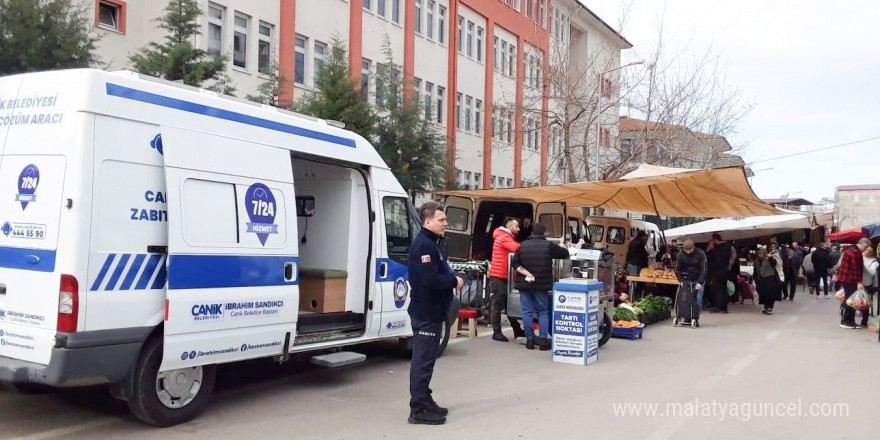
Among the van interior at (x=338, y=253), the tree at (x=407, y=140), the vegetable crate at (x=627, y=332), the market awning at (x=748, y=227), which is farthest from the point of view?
the market awning at (x=748, y=227)

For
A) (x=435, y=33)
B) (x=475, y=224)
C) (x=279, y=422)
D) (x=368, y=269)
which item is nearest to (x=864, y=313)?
(x=475, y=224)

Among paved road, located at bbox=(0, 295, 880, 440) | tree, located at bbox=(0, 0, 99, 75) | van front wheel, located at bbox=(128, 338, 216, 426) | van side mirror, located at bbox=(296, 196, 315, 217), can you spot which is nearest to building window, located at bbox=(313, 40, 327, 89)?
tree, located at bbox=(0, 0, 99, 75)

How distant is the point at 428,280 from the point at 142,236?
2.26 meters

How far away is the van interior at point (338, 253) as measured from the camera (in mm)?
8188

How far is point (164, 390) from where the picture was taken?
599 cm

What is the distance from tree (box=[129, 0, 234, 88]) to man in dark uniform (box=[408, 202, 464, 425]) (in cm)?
867

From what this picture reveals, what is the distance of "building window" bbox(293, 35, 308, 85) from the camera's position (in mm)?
23062

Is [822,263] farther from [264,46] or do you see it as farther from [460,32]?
→ [264,46]

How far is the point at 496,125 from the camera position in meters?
33.9

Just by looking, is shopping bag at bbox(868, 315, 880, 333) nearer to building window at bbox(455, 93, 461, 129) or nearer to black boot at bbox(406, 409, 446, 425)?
black boot at bbox(406, 409, 446, 425)

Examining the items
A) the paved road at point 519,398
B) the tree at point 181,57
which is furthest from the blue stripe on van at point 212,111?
the tree at point 181,57

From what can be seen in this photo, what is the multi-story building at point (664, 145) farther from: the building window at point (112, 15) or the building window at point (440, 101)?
the building window at point (112, 15)

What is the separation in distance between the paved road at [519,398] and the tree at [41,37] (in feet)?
21.7

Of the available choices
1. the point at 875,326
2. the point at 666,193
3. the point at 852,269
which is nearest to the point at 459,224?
the point at 666,193
